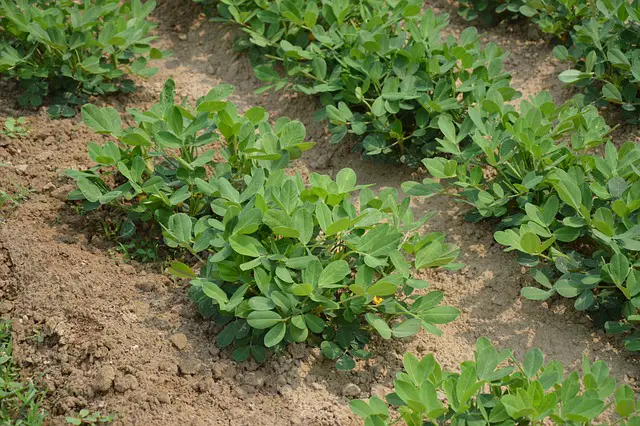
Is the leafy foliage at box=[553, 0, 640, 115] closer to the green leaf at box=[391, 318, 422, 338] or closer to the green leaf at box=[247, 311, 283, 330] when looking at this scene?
the green leaf at box=[391, 318, 422, 338]

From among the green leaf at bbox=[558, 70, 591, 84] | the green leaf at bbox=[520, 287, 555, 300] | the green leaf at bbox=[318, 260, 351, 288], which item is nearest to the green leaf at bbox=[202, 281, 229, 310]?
the green leaf at bbox=[318, 260, 351, 288]

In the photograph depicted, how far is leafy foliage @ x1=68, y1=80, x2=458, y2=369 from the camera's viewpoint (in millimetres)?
2920

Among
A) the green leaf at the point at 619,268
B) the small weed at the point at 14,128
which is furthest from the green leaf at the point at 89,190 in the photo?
the green leaf at the point at 619,268

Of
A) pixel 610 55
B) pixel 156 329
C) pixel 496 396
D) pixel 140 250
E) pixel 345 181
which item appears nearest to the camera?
pixel 496 396

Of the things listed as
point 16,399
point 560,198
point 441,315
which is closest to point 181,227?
point 16,399

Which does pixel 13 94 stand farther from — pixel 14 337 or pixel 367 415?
pixel 367 415

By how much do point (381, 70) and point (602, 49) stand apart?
1.11m

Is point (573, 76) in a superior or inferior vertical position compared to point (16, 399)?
superior

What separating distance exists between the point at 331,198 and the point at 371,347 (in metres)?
0.60

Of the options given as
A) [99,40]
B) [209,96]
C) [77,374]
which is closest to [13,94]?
[99,40]

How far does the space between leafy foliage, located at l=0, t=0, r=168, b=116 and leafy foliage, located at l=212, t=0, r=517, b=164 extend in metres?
0.65

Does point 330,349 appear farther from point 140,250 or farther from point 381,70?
point 381,70

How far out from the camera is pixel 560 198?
131 inches

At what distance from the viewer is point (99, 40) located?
3.93m
